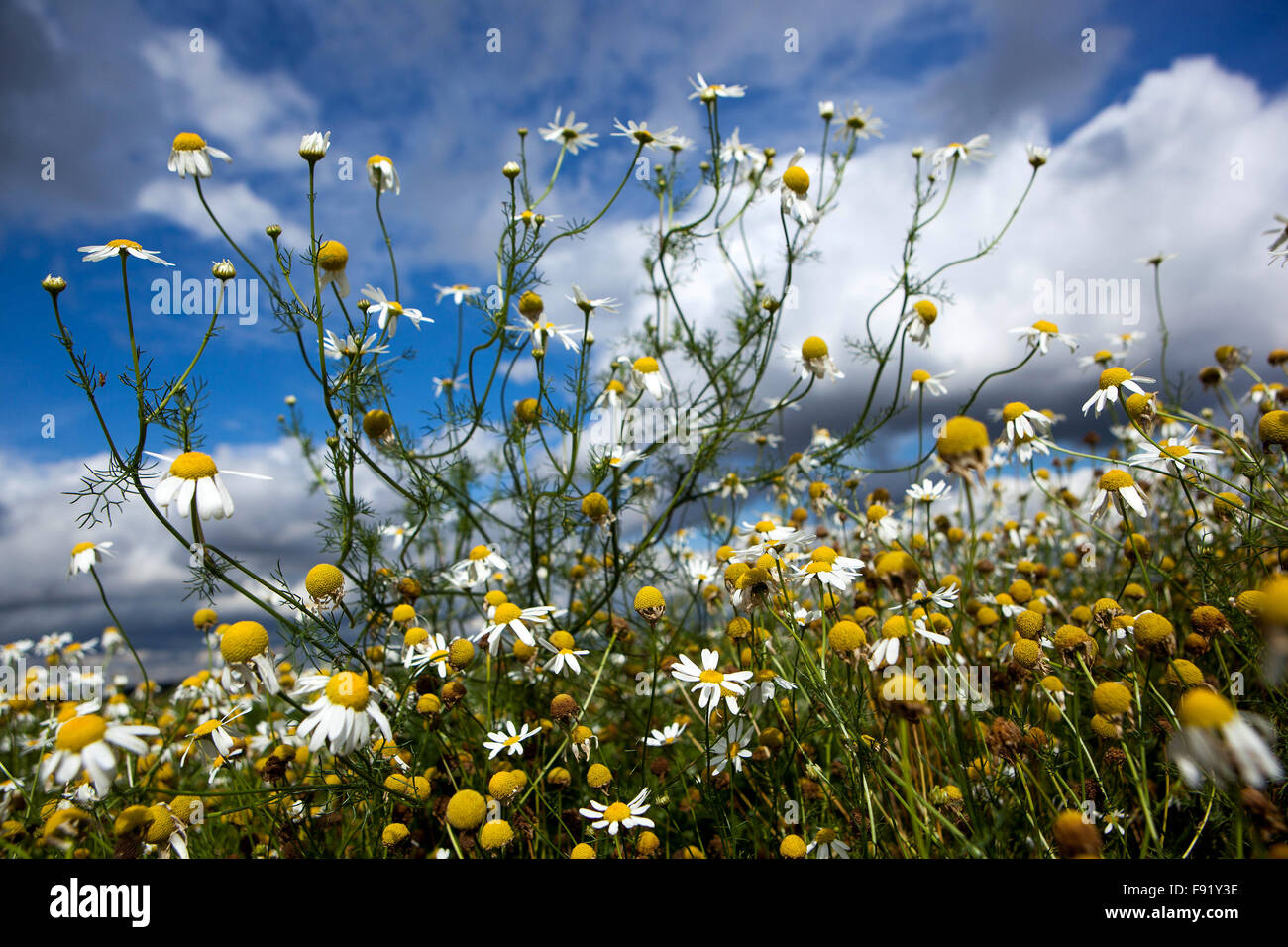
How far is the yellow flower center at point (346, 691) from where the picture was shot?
122cm

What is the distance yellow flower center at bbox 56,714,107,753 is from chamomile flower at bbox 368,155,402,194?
1633mm

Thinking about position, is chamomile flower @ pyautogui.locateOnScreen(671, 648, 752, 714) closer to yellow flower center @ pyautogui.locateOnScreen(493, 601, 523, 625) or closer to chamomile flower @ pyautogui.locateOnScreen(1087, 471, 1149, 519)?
yellow flower center @ pyautogui.locateOnScreen(493, 601, 523, 625)

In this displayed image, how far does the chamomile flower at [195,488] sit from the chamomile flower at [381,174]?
3.51 ft

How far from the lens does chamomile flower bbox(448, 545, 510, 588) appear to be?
90.2 inches

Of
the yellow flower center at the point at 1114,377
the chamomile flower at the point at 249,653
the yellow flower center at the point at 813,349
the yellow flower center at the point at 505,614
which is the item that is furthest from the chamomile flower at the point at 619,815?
the yellow flower center at the point at 1114,377

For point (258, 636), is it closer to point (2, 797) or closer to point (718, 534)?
point (2, 797)

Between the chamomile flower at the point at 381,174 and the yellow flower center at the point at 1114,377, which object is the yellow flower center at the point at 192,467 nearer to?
the chamomile flower at the point at 381,174

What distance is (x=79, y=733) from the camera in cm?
111

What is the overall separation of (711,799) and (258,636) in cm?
114

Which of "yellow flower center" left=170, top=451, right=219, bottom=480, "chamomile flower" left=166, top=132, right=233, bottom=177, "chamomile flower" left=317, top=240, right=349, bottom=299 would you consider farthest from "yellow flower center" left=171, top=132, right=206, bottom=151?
"yellow flower center" left=170, top=451, right=219, bottom=480

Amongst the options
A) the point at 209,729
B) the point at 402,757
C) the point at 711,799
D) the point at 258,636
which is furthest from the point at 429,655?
the point at 711,799
